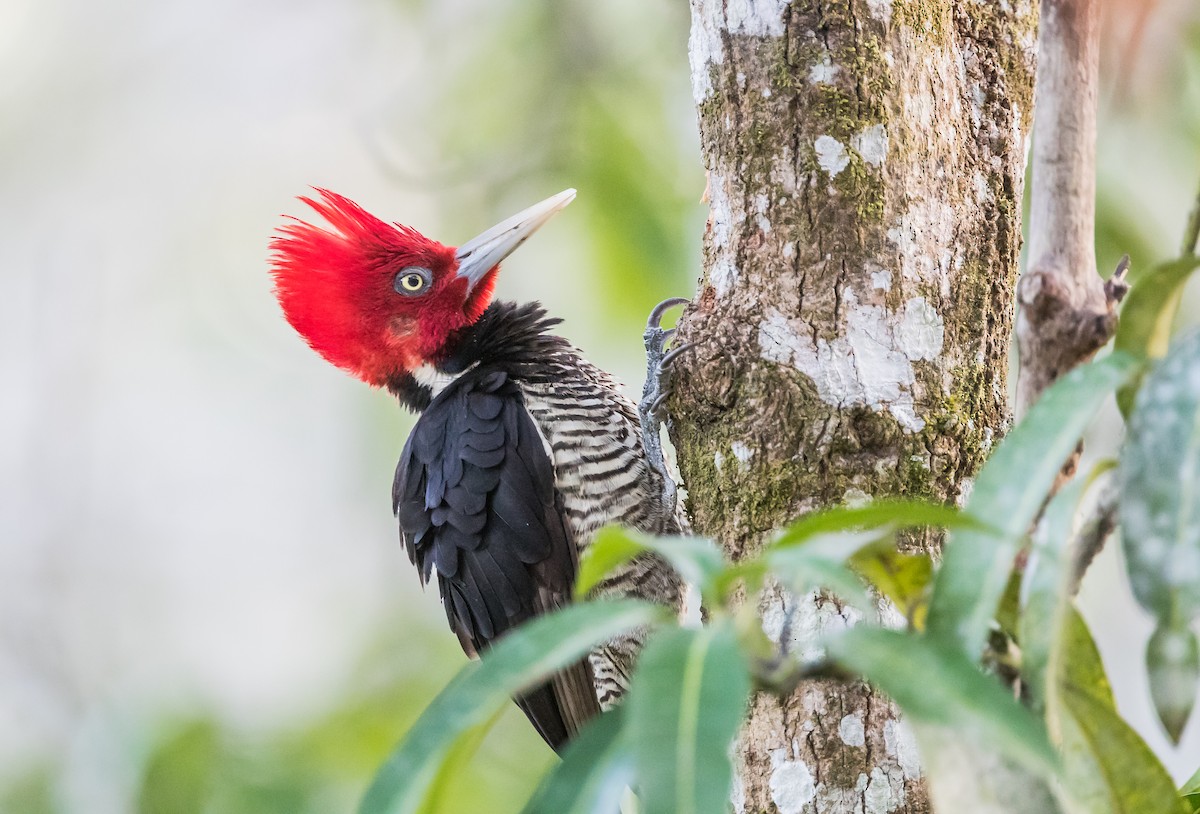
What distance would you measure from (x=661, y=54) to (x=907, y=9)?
7.04 feet

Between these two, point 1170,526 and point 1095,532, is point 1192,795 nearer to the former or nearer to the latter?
point 1095,532

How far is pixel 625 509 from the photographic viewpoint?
116 inches

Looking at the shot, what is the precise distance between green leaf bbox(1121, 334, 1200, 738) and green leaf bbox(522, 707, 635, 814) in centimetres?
47

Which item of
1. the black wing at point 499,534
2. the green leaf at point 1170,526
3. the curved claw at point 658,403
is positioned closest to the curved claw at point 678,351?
the curved claw at point 658,403

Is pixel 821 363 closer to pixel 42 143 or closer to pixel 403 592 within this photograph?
pixel 403 592

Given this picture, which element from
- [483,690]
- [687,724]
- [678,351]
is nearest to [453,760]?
[483,690]

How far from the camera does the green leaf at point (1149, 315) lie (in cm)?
114

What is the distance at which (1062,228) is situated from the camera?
1358mm

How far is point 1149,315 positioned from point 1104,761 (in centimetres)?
44

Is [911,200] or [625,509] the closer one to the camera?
[911,200]

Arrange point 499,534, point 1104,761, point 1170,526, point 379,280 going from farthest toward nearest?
point 379,280
point 499,534
point 1104,761
point 1170,526

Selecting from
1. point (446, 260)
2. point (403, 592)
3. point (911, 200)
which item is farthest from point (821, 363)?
point (403, 592)

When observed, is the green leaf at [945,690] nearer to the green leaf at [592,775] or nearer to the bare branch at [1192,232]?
the green leaf at [592,775]

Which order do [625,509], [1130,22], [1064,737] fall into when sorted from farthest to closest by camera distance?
[625,509], [1130,22], [1064,737]
